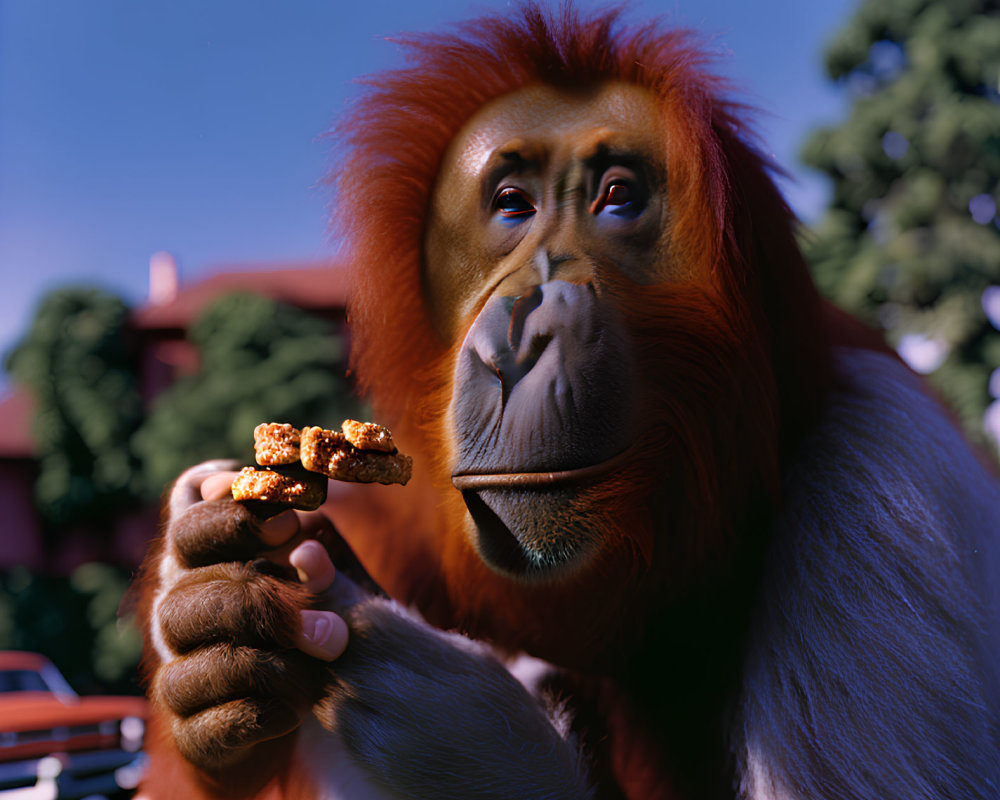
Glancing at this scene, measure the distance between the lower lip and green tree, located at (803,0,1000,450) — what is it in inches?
294

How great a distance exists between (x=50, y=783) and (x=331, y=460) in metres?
6.15

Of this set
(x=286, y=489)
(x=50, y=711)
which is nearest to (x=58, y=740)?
(x=50, y=711)

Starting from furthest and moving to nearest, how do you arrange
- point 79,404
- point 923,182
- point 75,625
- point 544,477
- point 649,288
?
point 79,404 < point 75,625 < point 923,182 < point 649,288 < point 544,477

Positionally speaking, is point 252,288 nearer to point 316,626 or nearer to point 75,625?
point 75,625

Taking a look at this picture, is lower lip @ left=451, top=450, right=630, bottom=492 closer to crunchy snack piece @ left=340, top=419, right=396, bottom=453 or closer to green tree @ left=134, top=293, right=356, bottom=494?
crunchy snack piece @ left=340, top=419, right=396, bottom=453

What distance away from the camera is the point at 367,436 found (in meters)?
1.29

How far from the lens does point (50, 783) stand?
233 inches

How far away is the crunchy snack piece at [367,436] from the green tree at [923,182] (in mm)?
7557

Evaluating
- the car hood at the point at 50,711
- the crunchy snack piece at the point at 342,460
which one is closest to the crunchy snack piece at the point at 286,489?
the crunchy snack piece at the point at 342,460

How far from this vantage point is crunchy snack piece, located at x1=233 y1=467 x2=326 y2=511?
48.7 inches

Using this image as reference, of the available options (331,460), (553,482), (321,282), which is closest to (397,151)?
(331,460)

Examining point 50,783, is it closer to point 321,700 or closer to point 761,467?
point 321,700

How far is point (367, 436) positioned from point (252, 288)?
12.2 meters

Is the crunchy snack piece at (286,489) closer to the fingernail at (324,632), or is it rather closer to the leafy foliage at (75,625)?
the fingernail at (324,632)
